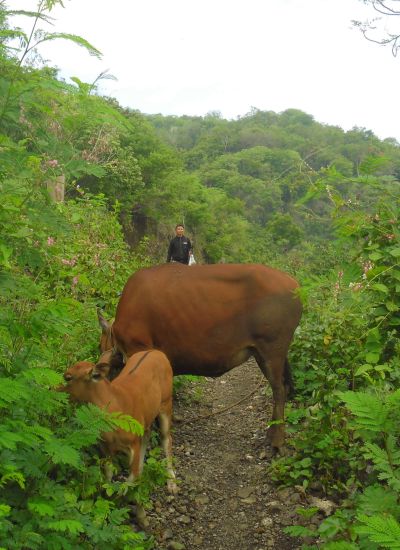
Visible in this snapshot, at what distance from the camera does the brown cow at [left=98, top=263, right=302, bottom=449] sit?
566 cm

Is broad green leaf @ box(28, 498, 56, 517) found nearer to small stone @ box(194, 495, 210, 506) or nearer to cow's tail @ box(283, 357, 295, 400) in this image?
small stone @ box(194, 495, 210, 506)

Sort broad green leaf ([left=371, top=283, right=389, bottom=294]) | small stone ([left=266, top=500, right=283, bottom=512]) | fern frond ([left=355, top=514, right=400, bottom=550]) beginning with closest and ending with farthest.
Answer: fern frond ([left=355, top=514, right=400, bottom=550]), broad green leaf ([left=371, top=283, right=389, bottom=294]), small stone ([left=266, top=500, right=283, bottom=512])

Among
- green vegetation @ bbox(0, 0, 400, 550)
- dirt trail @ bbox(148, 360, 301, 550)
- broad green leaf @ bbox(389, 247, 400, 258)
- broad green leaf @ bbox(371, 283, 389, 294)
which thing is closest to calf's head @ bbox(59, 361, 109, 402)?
green vegetation @ bbox(0, 0, 400, 550)

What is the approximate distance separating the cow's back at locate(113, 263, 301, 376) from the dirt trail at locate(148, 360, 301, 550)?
0.86 metres

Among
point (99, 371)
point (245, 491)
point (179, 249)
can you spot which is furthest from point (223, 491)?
point (179, 249)

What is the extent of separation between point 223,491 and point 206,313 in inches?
70.6

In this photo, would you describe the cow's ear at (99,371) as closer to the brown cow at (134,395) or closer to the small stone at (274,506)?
the brown cow at (134,395)

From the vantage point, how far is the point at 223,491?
5023 millimetres

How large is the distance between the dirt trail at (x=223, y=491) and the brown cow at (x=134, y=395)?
0.88 feet

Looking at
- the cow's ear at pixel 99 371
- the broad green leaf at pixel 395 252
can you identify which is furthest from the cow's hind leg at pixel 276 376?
the broad green leaf at pixel 395 252

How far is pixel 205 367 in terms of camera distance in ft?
19.4

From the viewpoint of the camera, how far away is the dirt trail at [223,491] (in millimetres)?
4281

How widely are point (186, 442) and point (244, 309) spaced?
165cm

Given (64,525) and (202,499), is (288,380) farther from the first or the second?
(64,525)
